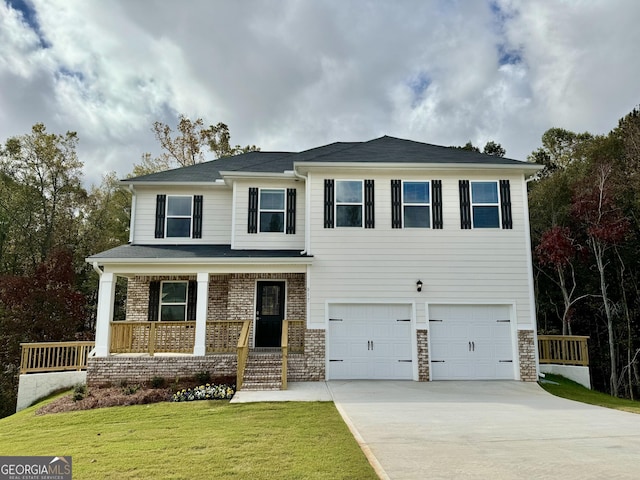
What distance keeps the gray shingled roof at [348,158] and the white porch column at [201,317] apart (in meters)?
3.82

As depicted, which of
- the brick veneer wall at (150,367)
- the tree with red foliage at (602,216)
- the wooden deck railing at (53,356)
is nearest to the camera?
the brick veneer wall at (150,367)

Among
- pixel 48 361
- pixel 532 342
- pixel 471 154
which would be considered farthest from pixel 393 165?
pixel 48 361

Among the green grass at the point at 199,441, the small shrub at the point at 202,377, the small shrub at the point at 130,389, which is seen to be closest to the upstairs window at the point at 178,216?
the small shrub at the point at 202,377

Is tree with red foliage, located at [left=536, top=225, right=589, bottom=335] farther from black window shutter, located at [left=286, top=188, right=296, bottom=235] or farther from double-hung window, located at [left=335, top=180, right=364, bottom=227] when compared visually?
black window shutter, located at [left=286, top=188, right=296, bottom=235]

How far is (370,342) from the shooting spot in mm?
11445

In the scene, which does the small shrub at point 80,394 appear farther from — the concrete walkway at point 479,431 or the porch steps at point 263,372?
the concrete walkway at point 479,431

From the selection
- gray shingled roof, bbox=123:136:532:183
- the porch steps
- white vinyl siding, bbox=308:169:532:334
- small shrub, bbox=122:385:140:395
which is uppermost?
gray shingled roof, bbox=123:136:532:183

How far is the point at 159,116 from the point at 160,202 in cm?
1355

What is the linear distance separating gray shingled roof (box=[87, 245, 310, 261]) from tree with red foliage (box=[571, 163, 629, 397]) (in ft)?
34.4

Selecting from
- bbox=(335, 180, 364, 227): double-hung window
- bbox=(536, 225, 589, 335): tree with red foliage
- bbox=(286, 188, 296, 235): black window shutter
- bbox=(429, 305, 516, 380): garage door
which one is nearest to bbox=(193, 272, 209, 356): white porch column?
bbox=(286, 188, 296, 235): black window shutter

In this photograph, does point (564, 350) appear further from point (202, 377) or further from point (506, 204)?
point (202, 377)

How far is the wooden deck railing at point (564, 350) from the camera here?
483 inches

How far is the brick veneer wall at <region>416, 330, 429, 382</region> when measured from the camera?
1124 centimetres

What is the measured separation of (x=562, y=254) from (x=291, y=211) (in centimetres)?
986
